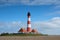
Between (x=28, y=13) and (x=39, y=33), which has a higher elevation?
(x=28, y=13)

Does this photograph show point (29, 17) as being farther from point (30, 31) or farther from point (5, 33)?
point (5, 33)

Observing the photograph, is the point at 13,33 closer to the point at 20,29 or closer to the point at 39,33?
the point at 20,29

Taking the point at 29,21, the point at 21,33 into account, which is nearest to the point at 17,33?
the point at 21,33

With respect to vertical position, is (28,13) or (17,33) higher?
(28,13)

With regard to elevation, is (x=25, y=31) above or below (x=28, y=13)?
below

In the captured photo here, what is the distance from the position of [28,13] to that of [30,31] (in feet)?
15.6

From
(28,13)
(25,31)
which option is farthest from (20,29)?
(28,13)

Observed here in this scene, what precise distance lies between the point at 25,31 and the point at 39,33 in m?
3.71

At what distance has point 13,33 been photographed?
155 ft

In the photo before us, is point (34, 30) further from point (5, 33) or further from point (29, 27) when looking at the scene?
point (5, 33)

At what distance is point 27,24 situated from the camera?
1905 inches

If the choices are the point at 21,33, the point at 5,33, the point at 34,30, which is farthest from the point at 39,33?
the point at 5,33

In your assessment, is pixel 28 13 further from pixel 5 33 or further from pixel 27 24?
pixel 5 33

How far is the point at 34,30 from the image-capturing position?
48.9 metres
